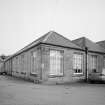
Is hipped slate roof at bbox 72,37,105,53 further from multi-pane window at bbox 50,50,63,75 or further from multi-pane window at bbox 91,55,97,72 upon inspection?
multi-pane window at bbox 50,50,63,75

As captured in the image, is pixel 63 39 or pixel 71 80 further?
pixel 63 39

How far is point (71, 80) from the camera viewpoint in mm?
13102

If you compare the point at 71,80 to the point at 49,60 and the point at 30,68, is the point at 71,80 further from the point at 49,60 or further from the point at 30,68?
the point at 30,68

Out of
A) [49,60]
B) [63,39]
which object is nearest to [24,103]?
[49,60]

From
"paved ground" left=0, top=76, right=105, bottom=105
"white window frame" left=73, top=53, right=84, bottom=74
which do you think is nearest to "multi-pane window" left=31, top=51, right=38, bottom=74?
"paved ground" left=0, top=76, right=105, bottom=105

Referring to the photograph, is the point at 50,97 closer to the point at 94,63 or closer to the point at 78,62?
the point at 78,62

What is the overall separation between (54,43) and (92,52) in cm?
652

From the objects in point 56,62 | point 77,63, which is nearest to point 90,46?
point 77,63

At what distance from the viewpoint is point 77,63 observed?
14.1 metres

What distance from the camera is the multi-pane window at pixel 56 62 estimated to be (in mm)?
12298

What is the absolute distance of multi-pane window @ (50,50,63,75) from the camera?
12.3 m

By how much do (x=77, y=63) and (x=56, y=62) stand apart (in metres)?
3.29

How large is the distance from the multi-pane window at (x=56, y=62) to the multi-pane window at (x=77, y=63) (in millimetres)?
2080

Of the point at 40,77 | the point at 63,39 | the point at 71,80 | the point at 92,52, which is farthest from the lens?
the point at 92,52
